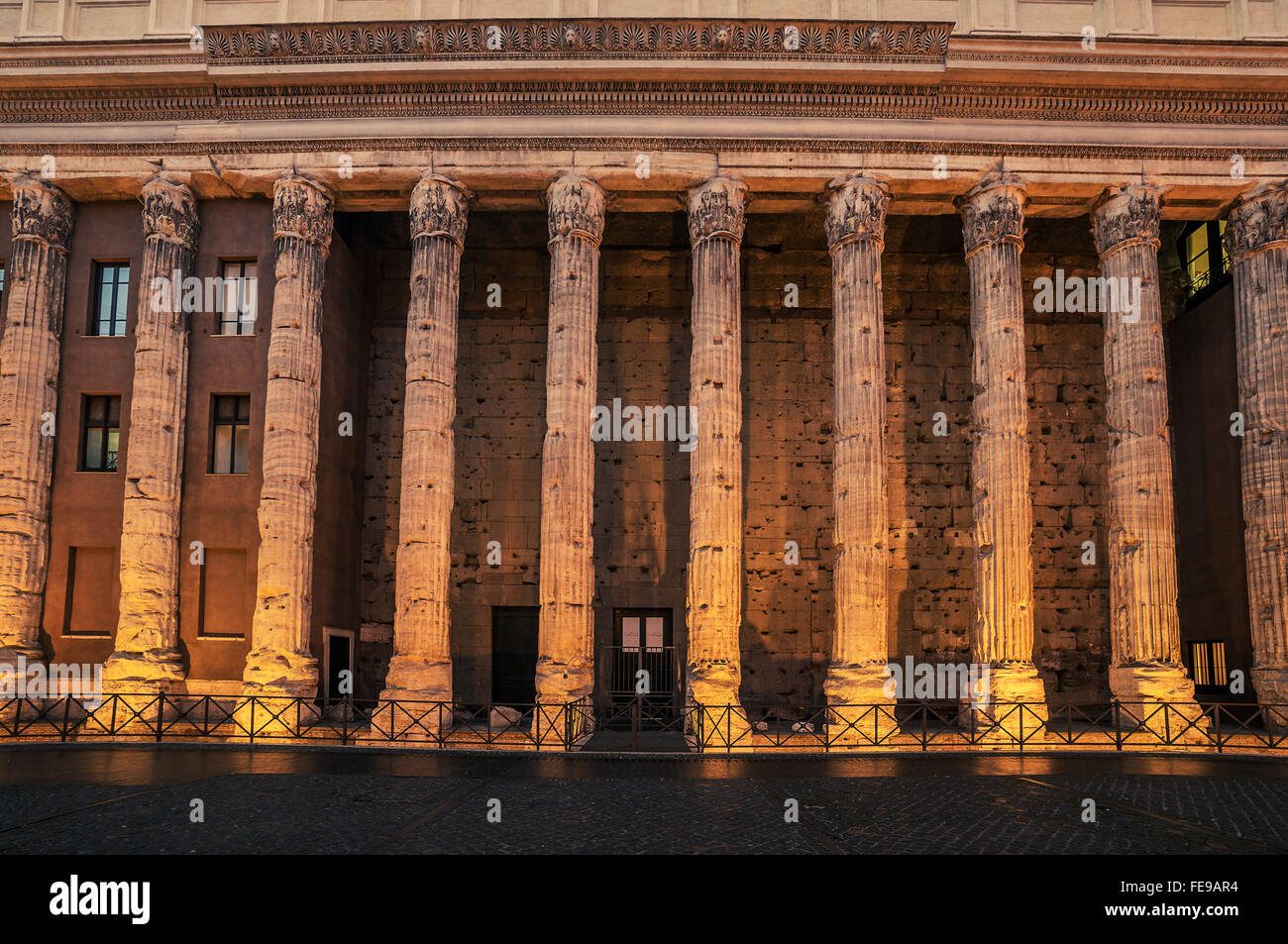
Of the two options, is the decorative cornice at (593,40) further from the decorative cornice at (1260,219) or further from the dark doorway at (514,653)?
the dark doorway at (514,653)

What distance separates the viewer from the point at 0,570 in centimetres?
1783

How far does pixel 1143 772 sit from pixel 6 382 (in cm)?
2076

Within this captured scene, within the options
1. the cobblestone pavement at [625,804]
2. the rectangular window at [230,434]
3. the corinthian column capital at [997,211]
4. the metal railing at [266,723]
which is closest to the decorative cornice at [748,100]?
the corinthian column capital at [997,211]

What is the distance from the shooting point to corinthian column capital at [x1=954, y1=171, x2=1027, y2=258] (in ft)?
59.0

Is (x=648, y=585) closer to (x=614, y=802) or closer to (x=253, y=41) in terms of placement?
(x=614, y=802)

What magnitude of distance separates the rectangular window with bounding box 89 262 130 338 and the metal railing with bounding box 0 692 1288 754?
7456 mm

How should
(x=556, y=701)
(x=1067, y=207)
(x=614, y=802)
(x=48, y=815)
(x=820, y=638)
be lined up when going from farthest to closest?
(x=820, y=638)
(x=1067, y=207)
(x=556, y=701)
(x=614, y=802)
(x=48, y=815)

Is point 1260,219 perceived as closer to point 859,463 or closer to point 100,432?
point 859,463

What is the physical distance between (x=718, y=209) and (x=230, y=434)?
423 inches

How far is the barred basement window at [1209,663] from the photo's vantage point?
20.4 m

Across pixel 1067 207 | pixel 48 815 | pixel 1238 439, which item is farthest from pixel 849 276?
pixel 48 815

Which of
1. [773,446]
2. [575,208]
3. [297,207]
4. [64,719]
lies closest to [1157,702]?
[773,446]

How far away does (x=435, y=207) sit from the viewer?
18.2 meters

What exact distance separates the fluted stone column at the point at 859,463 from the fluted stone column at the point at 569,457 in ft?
15.0
